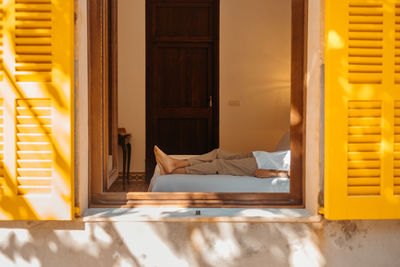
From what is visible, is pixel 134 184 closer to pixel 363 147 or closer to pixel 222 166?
pixel 222 166

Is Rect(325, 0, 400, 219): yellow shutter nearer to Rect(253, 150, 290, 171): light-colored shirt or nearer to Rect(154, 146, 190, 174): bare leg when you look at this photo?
Rect(253, 150, 290, 171): light-colored shirt

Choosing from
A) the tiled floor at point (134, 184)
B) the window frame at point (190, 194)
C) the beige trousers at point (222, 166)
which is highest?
the window frame at point (190, 194)

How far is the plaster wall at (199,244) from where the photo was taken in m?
2.05

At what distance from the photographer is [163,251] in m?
2.05

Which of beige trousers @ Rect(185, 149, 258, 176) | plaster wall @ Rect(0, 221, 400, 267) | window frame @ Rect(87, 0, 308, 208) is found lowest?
plaster wall @ Rect(0, 221, 400, 267)

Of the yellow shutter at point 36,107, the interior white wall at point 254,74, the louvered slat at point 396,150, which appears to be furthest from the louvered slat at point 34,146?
the interior white wall at point 254,74

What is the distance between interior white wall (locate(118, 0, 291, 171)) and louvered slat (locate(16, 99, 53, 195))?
4613mm

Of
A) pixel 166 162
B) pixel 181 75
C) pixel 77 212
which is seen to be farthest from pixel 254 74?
pixel 77 212

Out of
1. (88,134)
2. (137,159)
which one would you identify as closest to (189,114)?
(137,159)

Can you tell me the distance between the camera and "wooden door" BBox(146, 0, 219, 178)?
654 cm

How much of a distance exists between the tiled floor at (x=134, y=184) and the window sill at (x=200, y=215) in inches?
146

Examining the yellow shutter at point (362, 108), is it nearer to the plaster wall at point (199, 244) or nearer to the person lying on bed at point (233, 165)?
the plaster wall at point (199, 244)

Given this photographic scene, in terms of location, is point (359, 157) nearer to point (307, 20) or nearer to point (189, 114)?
point (307, 20)

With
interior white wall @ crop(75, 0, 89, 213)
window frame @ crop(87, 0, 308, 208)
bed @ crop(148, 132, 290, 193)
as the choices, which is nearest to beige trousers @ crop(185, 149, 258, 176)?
bed @ crop(148, 132, 290, 193)
